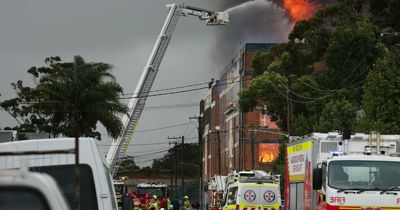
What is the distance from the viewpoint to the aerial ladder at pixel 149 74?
46.9m

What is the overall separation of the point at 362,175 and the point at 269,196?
40.3 ft

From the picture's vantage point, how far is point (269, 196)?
27625 millimetres

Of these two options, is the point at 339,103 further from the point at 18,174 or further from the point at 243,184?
the point at 18,174

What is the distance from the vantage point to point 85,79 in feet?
125

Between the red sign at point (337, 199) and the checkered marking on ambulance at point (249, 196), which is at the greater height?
the red sign at point (337, 199)

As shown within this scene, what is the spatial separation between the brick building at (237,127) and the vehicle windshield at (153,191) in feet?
66.9

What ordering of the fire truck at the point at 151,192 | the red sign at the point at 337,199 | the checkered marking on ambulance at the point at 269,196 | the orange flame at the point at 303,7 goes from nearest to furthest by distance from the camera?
the red sign at the point at 337,199 < the checkered marking on ambulance at the point at 269,196 < the fire truck at the point at 151,192 < the orange flame at the point at 303,7

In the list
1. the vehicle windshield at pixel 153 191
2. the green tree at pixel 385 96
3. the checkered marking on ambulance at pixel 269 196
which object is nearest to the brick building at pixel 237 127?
the vehicle windshield at pixel 153 191

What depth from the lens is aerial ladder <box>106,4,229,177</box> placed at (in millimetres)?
46906

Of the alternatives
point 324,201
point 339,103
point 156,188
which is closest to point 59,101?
point 156,188

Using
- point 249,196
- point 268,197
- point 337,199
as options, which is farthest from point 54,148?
point 268,197

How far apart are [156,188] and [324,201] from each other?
3251cm

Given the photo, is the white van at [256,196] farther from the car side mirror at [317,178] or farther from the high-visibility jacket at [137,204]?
the high-visibility jacket at [137,204]

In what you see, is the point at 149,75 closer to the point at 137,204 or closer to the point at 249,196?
the point at 137,204
